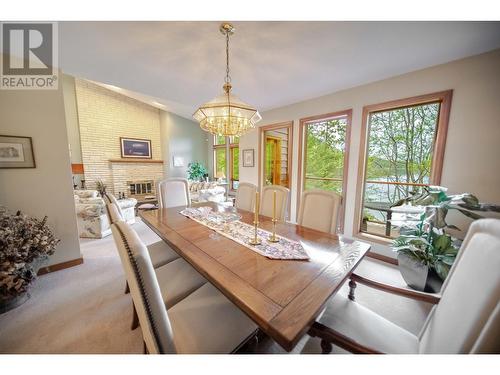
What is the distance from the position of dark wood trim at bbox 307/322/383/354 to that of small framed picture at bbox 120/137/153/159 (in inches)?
267

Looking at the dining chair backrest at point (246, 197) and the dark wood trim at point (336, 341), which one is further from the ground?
the dining chair backrest at point (246, 197)

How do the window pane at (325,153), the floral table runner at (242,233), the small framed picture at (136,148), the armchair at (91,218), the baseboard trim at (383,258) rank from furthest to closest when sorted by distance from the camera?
the small framed picture at (136,148)
the armchair at (91,218)
the window pane at (325,153)
the baseboard trim at (383,258)
the floral table runner at (242,233)

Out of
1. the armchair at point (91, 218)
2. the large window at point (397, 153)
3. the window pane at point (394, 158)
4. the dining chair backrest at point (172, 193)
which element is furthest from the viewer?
the armchair at point (91, 218)

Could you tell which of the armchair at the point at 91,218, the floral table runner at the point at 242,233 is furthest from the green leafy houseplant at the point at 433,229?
the armchair at the point at 91,218

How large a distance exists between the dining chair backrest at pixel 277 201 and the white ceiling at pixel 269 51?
1465mm

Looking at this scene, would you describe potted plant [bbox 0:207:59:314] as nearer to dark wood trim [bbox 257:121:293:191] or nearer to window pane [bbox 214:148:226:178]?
dark wood trim [bbox 257:121:293:191]

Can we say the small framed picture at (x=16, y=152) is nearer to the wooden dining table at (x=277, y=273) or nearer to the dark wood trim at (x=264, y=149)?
the wooden dining table at (x=277, y=273)

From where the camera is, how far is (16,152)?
1897 millimetres

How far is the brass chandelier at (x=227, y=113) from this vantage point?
1.62 metres

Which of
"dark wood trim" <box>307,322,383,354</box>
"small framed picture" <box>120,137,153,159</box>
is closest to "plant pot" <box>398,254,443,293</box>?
"dark wood trim" <box>307,322,383,354</box>

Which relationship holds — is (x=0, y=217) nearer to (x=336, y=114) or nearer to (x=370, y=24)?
(x=370, y=24)

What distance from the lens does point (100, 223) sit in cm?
321
